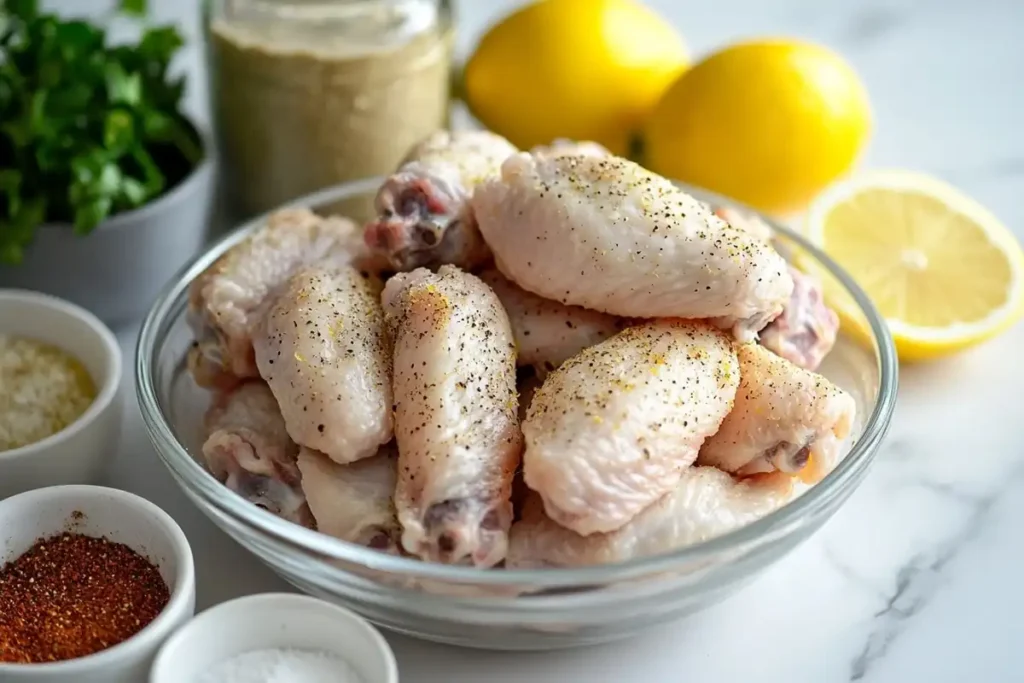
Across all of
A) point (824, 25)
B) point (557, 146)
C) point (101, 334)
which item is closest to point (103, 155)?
point (101, 334)

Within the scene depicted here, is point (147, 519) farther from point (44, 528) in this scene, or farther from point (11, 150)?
point (11, 150)

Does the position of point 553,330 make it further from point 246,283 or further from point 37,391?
point 37,391

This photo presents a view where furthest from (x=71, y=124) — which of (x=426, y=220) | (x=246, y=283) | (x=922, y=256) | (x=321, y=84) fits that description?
(x=922, y=256)

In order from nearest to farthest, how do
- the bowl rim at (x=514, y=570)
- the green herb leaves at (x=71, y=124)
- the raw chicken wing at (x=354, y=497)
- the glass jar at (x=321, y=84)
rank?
the bowl rim at (x=514, y=570) < the raw chicken wing at (x=354, y=497) < the green herb leaves at (x=71, y=124) < the glass jar at (x=321, y=84)

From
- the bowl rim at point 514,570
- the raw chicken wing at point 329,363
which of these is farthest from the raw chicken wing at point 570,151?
the bowl rim at point 514,570

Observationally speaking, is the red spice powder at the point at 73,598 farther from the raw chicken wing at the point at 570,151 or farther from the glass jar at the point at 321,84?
the glass jar at the point at 321,84
